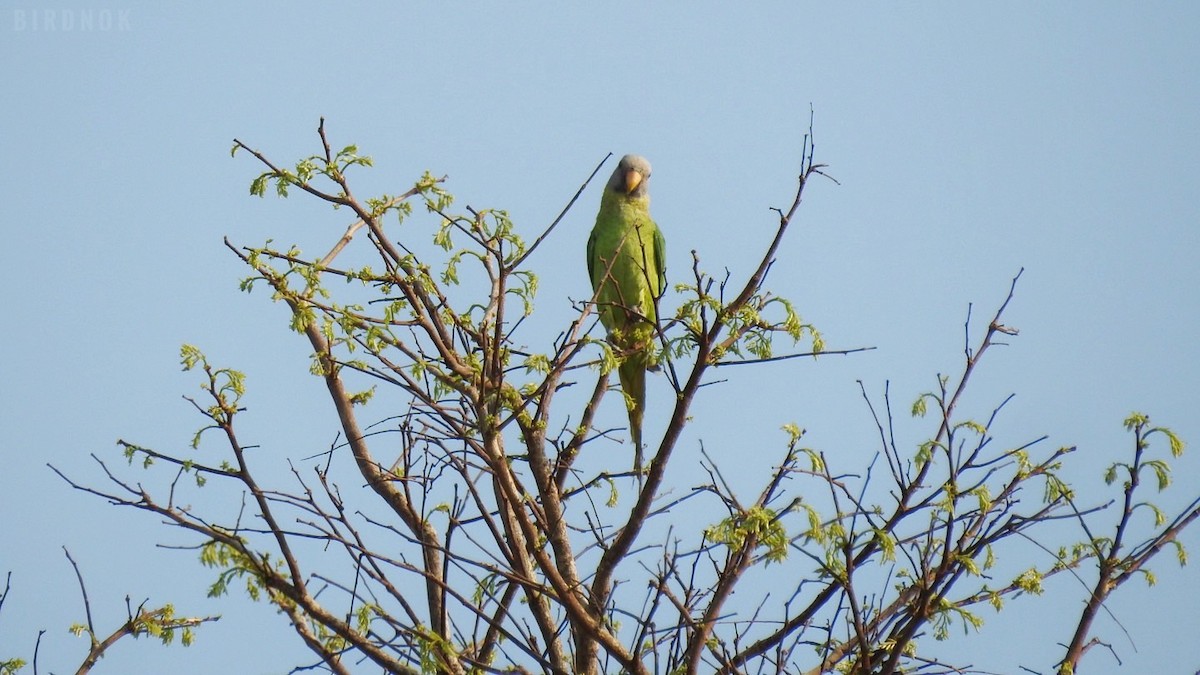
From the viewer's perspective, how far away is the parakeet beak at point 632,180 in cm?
666

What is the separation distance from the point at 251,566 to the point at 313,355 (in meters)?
1.05

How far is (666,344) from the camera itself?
3.36 metres

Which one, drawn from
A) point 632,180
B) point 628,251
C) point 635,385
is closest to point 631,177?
point 632,180

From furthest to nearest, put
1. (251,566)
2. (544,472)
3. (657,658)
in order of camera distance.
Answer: (544,472) → (657,658) → (251,566)

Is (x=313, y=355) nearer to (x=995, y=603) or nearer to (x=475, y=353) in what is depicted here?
(x=475, y=353)

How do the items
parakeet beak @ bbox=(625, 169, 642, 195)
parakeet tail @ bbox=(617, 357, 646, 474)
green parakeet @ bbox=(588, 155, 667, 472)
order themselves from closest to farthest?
parakeet tail @ bbox=(617, 357, 646, 474), green parakeet @ bbox=(588, 155, 667, 472), parakeet beak @ bbox=(625, 169, 642, 195)

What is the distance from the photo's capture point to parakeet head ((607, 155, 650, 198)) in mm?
6676

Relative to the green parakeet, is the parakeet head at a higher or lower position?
higher

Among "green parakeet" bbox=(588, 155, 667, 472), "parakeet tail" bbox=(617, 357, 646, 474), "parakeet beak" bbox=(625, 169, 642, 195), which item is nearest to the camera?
"parakeet tail" bbox=(617, 357, 646, 474)

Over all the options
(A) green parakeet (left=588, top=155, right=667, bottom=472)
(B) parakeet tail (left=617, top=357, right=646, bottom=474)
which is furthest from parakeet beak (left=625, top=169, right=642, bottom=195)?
(B) parakeet tail (left=617, top=357, right=646, bottom=474)

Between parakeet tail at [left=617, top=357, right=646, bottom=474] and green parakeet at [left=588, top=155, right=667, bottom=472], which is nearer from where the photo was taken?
parakeet tail at [left=617, top=357, right=646, bottom=474]

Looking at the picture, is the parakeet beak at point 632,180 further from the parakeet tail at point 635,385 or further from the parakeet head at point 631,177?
the parakeet tail at point 635,385

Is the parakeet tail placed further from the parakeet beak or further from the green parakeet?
the parakeet beak

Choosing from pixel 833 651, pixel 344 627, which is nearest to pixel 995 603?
pixel 833 651
